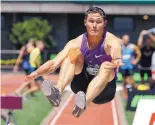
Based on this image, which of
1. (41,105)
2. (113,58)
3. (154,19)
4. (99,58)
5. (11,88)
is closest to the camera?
(113,58)

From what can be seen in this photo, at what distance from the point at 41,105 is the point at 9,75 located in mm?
11950

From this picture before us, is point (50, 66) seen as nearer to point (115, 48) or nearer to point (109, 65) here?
point (109, 65)

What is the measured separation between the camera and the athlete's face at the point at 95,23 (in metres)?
6.80

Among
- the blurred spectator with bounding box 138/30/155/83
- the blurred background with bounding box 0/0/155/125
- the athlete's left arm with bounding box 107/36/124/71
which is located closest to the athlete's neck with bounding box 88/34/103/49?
the athlete's left arm with bounding box 107/36/124/71

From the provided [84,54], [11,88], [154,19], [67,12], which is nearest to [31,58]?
[11,88]

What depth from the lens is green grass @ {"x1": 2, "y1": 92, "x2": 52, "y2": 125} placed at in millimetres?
13128

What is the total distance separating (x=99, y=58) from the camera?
23.0 ft

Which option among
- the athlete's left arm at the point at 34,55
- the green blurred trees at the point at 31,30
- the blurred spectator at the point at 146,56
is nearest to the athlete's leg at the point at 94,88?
the athlete's left arm at the point at 34,55

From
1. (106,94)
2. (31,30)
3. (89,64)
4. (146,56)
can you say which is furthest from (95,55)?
(31,30)

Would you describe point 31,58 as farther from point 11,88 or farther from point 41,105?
point 11,88

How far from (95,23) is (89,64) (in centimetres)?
61

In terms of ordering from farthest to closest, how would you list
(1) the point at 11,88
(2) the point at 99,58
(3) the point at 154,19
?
(3) the point at 154,19, (1) the point at 11,88, (2) the point at 99,58

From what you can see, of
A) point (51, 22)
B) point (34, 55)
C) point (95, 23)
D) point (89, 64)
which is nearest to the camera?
point (95, 23)

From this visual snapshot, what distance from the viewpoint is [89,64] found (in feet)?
23.4
